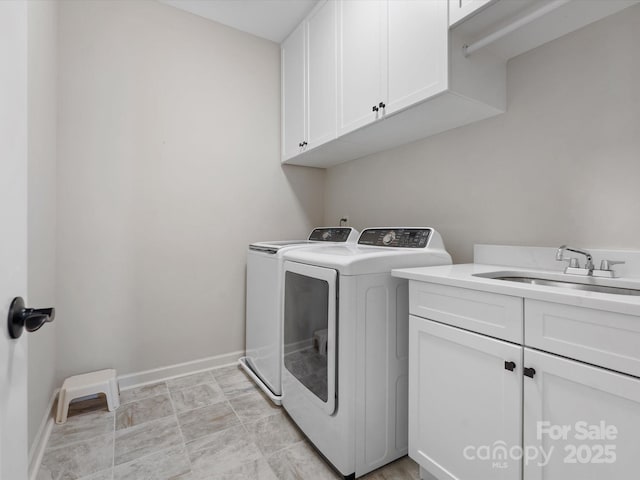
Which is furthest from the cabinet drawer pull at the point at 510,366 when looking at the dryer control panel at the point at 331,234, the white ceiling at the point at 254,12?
the white ceiling at the point at 254,12

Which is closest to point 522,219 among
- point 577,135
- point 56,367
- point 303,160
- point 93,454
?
point 577,135

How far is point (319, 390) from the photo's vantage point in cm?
146

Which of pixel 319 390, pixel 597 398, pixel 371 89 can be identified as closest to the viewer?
pixel 597 398

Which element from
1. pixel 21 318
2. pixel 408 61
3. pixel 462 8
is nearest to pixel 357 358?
pixel 21 318

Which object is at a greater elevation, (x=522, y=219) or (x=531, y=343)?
(x=522, y=219)

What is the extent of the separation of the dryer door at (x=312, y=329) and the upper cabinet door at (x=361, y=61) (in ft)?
3.05

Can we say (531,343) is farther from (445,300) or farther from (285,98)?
(285,98)

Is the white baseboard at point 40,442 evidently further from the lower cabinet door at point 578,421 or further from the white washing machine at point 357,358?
the lower cabinet door at point 578,421

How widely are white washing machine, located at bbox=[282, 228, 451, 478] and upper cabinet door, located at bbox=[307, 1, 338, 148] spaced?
3.37ft

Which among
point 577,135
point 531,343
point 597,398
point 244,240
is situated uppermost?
point 577,135

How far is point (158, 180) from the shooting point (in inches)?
87.8

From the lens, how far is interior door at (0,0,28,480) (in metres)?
0.55

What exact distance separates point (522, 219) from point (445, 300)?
71cm

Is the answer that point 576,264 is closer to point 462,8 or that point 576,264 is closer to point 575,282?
point 575,282
